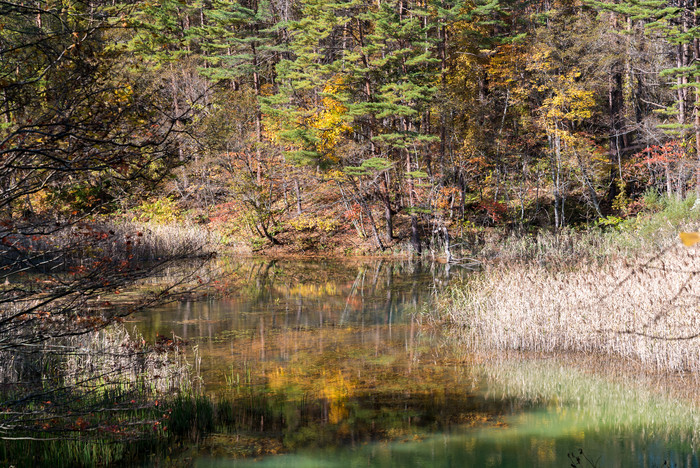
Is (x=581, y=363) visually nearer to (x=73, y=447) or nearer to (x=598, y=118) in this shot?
(x=73, y=447)

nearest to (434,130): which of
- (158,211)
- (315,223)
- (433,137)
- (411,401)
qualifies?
(433,137)

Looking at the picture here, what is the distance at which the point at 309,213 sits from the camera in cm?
2522

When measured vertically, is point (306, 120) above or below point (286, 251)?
above

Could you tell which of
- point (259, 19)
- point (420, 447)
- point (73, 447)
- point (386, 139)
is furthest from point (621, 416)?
point (259, 19)

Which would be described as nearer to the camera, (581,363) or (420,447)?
(420,447)

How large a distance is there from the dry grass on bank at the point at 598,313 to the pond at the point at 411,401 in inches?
14.5

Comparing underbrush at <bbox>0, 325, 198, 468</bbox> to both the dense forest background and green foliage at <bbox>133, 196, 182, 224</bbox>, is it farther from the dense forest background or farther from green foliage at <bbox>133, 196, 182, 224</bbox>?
green foliage at <bbox>133, 196, 182, 224</bbox>

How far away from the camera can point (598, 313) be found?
8.73 meters

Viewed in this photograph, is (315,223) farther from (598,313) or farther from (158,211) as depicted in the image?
(598,313)

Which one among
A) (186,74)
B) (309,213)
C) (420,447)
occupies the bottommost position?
(420,447)

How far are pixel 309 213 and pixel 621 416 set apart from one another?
19.4 metres

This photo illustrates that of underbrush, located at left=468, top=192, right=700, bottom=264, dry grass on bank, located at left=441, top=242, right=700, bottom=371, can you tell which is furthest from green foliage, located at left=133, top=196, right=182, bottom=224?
dry grass on bank, located at left=441, top=242, right=700, bottom=371

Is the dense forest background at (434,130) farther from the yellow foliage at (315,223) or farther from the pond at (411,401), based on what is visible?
the pond at (411,401)

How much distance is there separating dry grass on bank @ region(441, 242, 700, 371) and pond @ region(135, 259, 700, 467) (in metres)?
0.37
